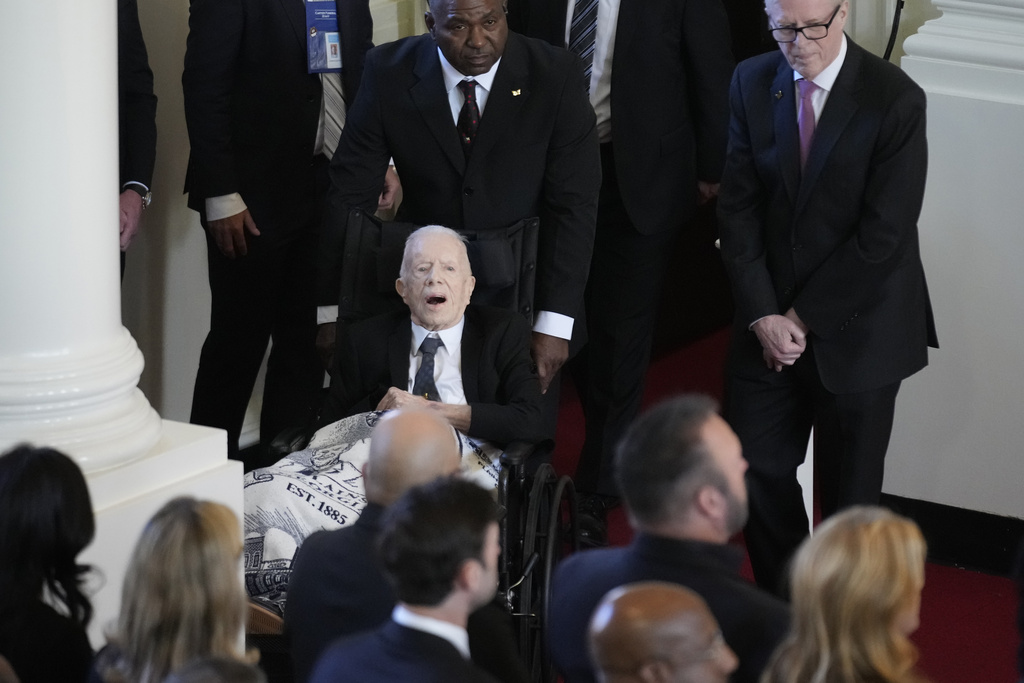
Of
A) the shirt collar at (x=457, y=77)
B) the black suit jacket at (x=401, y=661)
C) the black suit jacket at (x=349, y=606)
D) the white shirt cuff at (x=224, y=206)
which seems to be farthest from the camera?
the white shirt cuff at (x=224, y=206)

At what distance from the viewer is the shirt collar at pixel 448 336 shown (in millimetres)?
3490

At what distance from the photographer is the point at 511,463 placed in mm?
3088

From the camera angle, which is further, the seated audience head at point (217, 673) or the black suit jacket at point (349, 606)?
the black suit jacket at point (349, 606)

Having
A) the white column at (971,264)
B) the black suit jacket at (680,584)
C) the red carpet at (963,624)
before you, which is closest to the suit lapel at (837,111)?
the white column at (971,264)

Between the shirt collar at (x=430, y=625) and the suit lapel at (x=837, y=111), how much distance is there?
1.97m

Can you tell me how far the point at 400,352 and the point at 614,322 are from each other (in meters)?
1.20

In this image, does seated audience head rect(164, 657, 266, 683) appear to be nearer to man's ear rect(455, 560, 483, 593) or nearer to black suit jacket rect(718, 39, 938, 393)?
man's ear rect(455, 560, 483, 593)

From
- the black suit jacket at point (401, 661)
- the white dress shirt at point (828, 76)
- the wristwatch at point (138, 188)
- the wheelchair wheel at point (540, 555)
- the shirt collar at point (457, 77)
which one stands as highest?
the white dress shirt at point (828, 76)

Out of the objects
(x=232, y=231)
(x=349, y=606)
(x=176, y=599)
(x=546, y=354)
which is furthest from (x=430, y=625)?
(x=232, y=231)

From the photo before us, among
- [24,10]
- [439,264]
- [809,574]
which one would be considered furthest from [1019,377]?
[24,10]

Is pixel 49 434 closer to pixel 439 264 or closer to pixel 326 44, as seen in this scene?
pixel 439 264

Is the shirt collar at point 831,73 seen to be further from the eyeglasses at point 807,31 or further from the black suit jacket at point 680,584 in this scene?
the black suit jacket at point 680,584

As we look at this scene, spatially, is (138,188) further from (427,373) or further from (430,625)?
(430,625)

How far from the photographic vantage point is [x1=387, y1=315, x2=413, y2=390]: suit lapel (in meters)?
3.50
